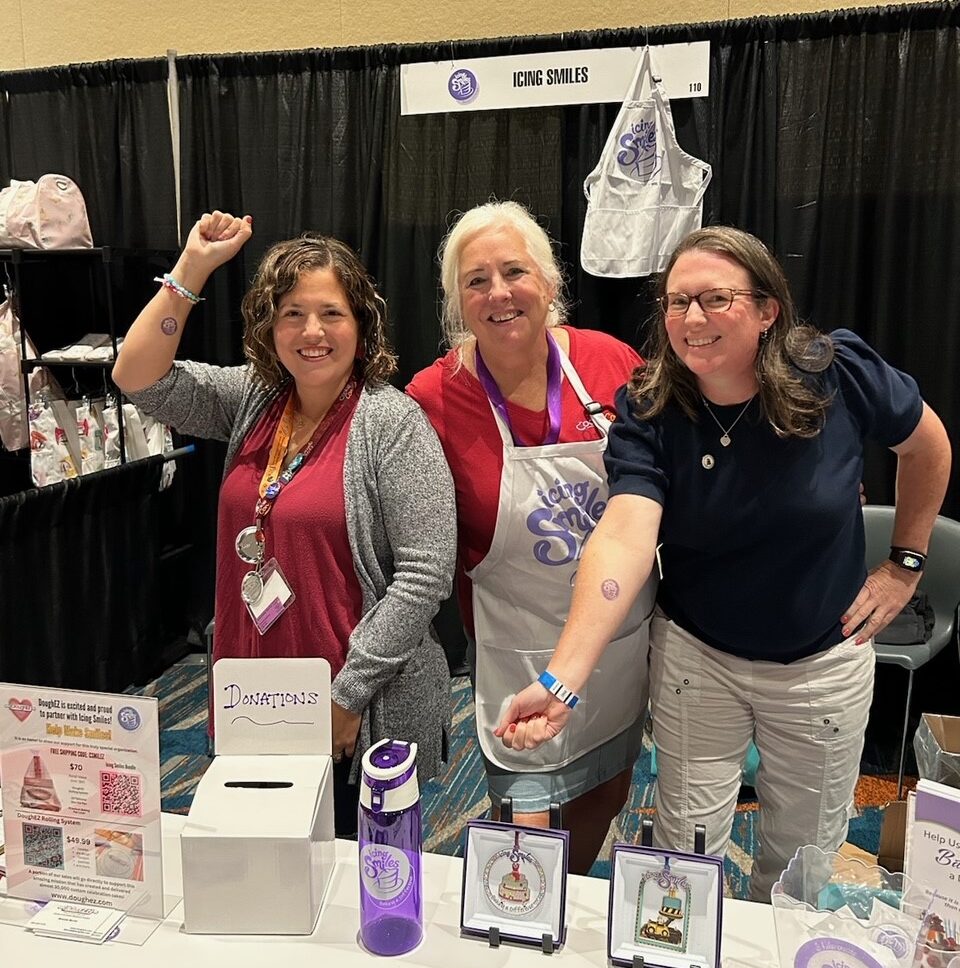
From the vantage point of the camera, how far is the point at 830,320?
3092 mm

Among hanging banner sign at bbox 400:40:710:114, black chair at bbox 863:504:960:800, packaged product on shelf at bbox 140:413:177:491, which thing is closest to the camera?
black chair at bbox 863:504:960:800

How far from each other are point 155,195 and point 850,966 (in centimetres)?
364

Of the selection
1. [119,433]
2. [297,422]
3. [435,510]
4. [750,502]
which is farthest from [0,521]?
[750,502]

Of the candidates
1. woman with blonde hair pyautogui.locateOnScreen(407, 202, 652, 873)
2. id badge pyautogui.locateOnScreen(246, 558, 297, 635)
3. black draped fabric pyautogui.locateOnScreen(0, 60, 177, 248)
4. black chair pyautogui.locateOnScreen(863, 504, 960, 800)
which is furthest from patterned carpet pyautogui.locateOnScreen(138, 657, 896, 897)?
black draped fabric pyautogui.locateOnScreen(0, 60, 177, 248)

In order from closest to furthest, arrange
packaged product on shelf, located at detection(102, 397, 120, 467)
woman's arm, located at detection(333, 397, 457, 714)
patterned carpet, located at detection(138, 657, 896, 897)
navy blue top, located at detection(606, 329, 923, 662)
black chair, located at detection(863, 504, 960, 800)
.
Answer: navy blue top, located at detection(606, 329, 923, 662) < woman's arm, located at detection(333, 397, 457, 714) < patterned carpet, located at detection(138, 657, 896, 897) < black chair, located at detection(863, 504, 960, 800) < packaged product on shelf, located at detection(102, 397, 120, 467)

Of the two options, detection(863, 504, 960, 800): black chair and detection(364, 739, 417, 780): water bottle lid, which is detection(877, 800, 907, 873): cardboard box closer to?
detection(364, 739, 417, 780): water bottle lid

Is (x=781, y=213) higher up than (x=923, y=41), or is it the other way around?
(x=923, y=41)

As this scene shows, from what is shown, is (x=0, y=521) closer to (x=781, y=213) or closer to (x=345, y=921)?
(x=345, y=921)

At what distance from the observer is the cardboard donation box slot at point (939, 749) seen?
1.09 m

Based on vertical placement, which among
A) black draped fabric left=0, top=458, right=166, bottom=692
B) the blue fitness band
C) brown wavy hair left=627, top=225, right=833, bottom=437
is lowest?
black draped fabric left=0, top=458, right=166, bottom=692

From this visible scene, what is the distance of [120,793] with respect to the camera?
1.07 m

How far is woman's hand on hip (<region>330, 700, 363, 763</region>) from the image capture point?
1.48 m

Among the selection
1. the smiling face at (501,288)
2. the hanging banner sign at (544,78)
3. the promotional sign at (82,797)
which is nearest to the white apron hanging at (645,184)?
the hanging banner sign at (544,78)

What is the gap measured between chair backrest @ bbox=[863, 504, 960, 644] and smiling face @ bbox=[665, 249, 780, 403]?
65.1 inches
